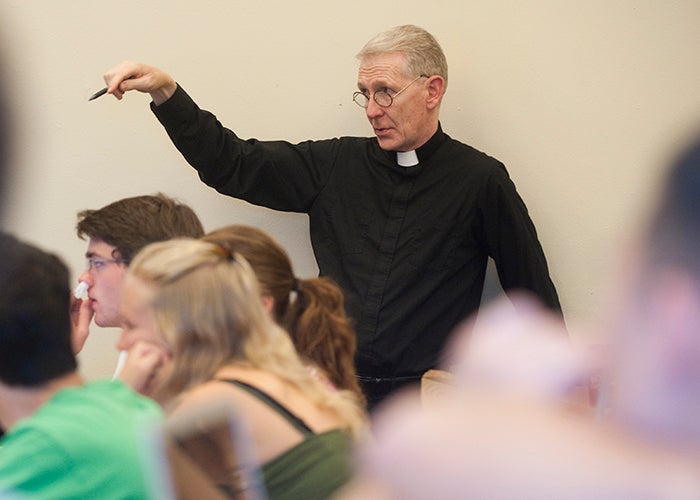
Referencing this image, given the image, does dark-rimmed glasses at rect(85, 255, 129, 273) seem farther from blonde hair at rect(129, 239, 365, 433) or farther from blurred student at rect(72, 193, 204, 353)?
blonde hair at rect(129, 239, 365, 433)

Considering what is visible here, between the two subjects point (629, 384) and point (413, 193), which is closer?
point (629, 384)

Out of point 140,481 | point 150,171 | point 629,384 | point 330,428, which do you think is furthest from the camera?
point 150,171

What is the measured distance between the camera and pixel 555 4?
3.22 m

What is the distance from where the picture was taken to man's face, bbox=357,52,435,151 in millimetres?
2984

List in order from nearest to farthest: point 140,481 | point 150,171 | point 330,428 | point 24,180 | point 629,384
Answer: point 629,384 → point 140,481 → point 330,428 → point 24,180 → point 150,171

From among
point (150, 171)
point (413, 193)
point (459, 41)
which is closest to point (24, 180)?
point (150, 171)

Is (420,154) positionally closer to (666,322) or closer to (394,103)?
(394,103)

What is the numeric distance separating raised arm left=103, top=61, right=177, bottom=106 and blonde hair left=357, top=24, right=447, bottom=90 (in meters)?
0.57

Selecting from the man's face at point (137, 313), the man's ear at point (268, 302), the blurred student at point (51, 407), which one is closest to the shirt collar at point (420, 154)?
the man's ear at point (268, 302)

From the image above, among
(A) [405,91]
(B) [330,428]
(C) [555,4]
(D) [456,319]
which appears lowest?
(D) [456,319]

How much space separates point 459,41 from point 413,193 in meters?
0.54

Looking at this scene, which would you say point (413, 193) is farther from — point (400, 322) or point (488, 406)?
point (488, 406)

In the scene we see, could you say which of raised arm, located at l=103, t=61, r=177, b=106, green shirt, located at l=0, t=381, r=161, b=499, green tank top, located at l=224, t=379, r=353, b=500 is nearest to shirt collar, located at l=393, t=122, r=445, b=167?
raised arm, located at l=103, t=61, r=177, b=106

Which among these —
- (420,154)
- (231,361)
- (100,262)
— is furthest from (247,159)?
(231,361)
